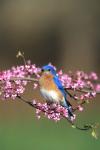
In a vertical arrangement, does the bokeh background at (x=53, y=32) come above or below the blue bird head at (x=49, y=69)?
above

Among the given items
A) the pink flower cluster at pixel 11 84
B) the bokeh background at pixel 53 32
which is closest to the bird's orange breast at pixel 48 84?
the pink flower cluster at pixel 11 84

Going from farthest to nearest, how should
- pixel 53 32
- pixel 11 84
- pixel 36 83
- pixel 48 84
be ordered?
pixel 53 32, pixel 36 83, pixel 48 84, pixel 11 84

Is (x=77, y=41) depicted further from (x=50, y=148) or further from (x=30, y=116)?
(x=50, y=148)

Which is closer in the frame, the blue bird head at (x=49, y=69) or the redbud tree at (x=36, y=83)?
the redbud tree at (x=36, y=83)

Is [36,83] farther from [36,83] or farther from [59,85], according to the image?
[59,85]

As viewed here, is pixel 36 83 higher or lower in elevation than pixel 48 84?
higher

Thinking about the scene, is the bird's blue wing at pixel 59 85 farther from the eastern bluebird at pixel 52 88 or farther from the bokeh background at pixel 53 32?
the bokeh background at pixel 53 32

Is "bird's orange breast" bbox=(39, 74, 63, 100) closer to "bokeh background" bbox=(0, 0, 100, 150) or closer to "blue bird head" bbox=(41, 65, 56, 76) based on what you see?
"blue bird head" bbox=(41, 65, 56, 76)

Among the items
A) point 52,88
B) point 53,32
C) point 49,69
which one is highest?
point 53,32

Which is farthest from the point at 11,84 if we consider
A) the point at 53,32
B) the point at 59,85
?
the point at 53,32
